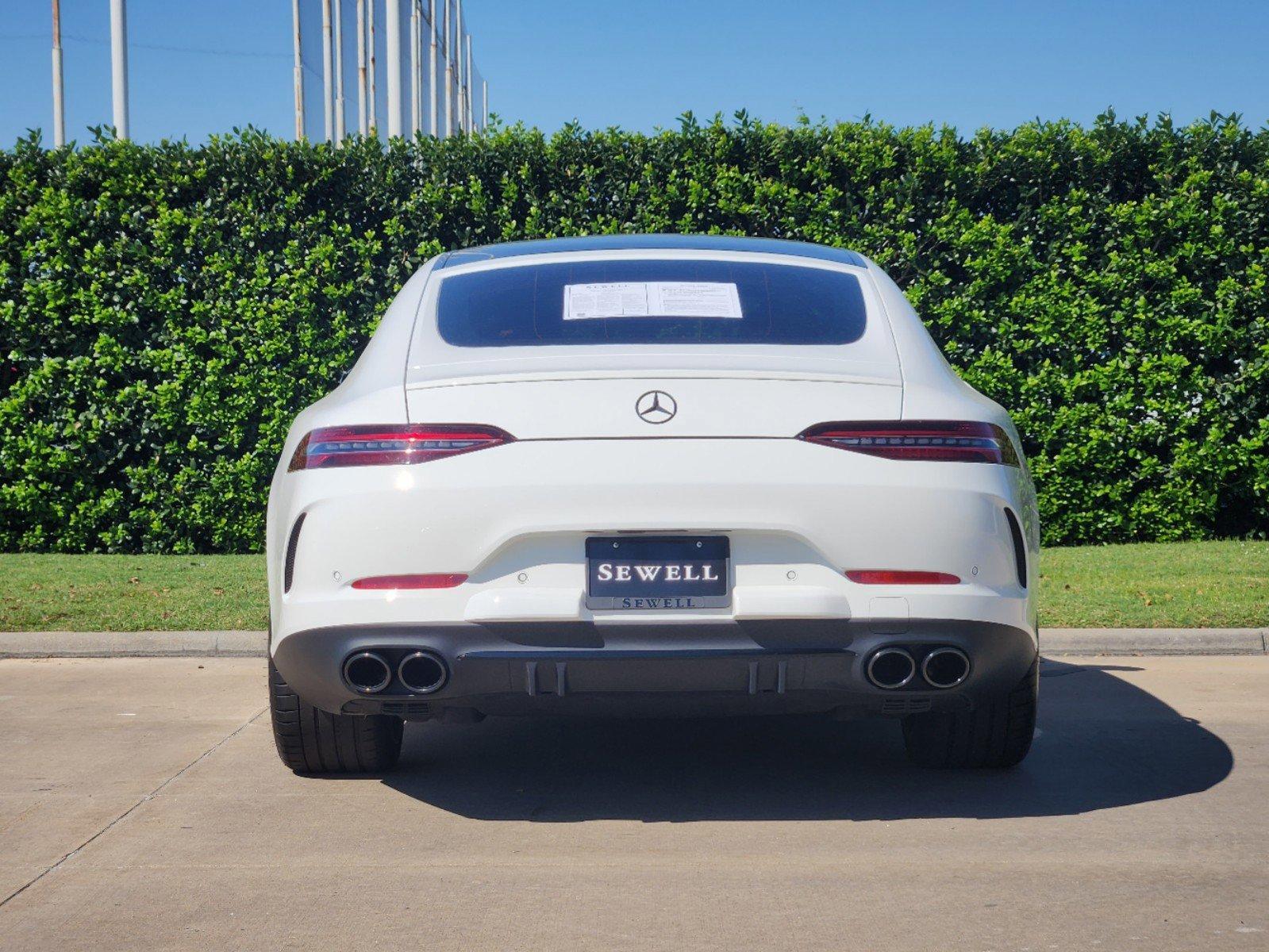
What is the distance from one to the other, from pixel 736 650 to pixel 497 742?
6.32 ft

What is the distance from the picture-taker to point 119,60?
19.5 meters

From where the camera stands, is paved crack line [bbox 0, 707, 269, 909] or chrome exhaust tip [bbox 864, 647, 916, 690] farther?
chrome exhaust tip [bbox 864, 647, 916, 690]

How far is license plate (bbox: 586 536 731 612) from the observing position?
412 cm

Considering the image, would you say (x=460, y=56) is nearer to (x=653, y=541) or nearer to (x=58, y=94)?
(x=58, y=94)

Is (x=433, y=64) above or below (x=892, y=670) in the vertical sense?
above

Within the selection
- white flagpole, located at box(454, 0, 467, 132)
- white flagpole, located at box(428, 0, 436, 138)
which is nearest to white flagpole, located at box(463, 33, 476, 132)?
white flagpole, located at box(454, 0, 467, 132)

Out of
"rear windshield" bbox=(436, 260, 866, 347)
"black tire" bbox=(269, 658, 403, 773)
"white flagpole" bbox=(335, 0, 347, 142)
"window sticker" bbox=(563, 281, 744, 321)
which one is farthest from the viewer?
"white flagpole" bbox=(335, 0, 347, 142)

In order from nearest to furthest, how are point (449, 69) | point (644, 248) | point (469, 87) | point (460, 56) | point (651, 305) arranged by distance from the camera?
point (651, 305)
point (644, 248)
point (449, 69)
point (460, 56)
point (469, 87)

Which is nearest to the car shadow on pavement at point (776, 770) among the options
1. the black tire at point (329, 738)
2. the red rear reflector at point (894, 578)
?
the black tire at point (329, 738)

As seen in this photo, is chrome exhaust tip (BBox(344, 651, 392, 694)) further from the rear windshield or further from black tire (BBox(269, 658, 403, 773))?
the rear windshield

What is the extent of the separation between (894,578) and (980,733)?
111 cm

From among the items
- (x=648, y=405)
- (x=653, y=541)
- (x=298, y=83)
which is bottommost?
(x=653, y=541)

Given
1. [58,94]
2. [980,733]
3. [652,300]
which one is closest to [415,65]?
[58,94]

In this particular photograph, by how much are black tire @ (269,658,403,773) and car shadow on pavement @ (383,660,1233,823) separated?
130 millimetres
